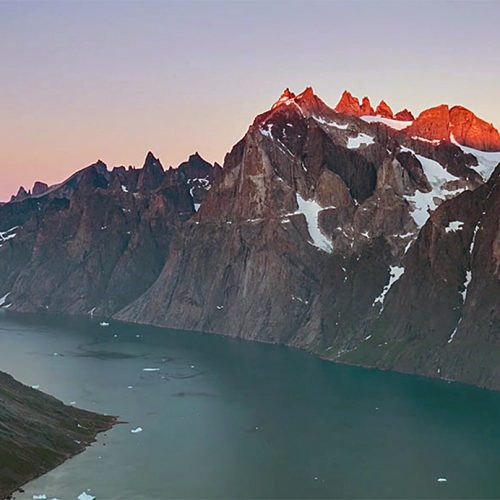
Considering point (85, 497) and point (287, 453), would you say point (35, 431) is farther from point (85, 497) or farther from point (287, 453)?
point (287, 453)

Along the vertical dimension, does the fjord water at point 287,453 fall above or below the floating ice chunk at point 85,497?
above

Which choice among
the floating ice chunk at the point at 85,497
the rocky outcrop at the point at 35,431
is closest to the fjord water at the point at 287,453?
the floating ice chunk at the point at 85,497

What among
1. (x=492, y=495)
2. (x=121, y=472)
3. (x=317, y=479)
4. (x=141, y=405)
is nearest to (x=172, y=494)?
(x=121, y=472)

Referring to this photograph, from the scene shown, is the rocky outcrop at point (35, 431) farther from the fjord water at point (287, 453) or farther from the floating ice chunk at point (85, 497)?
the floating ice chunk at point (85, 497)

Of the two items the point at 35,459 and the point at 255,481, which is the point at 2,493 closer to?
the point at 35,459

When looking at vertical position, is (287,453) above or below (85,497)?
above

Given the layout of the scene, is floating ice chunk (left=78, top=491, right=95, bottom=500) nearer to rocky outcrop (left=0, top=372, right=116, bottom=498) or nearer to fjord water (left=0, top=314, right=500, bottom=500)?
fjord water (left=0, top=314, right=500, bottom=500)

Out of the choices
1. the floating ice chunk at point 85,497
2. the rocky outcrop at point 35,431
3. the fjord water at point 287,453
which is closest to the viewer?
the floating ice chunk at point 85,497

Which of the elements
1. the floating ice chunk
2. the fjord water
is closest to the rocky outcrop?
the fjord water

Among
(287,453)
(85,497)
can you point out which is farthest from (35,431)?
(287,453)
